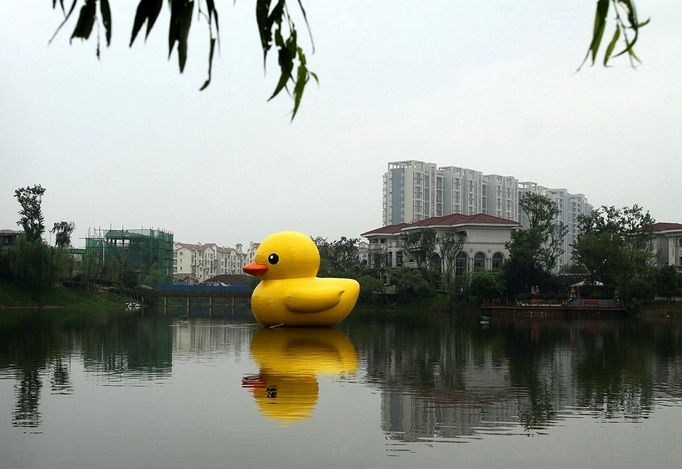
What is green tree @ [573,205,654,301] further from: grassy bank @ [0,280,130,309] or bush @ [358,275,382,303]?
grassy bank @ [0,280,130,309]

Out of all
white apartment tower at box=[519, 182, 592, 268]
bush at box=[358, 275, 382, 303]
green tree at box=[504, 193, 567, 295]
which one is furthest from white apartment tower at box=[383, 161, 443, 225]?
green tree at box=[504, 193, 567, 295]

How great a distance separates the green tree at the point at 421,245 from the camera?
171ft

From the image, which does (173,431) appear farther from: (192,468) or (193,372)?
(193,372)

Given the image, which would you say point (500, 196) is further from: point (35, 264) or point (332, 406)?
point (332, 406)

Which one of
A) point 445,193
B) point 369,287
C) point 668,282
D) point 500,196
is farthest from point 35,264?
point 500,196

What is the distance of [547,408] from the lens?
10680mm

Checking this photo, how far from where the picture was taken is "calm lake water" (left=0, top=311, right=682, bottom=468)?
25.6 ft

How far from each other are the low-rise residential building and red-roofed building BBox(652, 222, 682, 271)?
5813cm

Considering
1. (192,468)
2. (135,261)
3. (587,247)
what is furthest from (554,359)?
(135,261)

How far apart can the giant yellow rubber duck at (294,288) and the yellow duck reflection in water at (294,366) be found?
53 cm

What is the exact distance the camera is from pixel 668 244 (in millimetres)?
57219

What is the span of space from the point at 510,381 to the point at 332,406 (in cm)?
418

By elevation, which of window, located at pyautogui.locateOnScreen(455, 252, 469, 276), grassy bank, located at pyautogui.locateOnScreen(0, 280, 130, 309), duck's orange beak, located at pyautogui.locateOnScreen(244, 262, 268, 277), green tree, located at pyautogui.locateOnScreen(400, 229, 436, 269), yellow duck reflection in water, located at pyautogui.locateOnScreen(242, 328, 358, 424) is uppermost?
green tree, located at pyautogui.locateOnScreen(400, 229, 436, 269)

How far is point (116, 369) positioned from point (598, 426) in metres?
8.50
